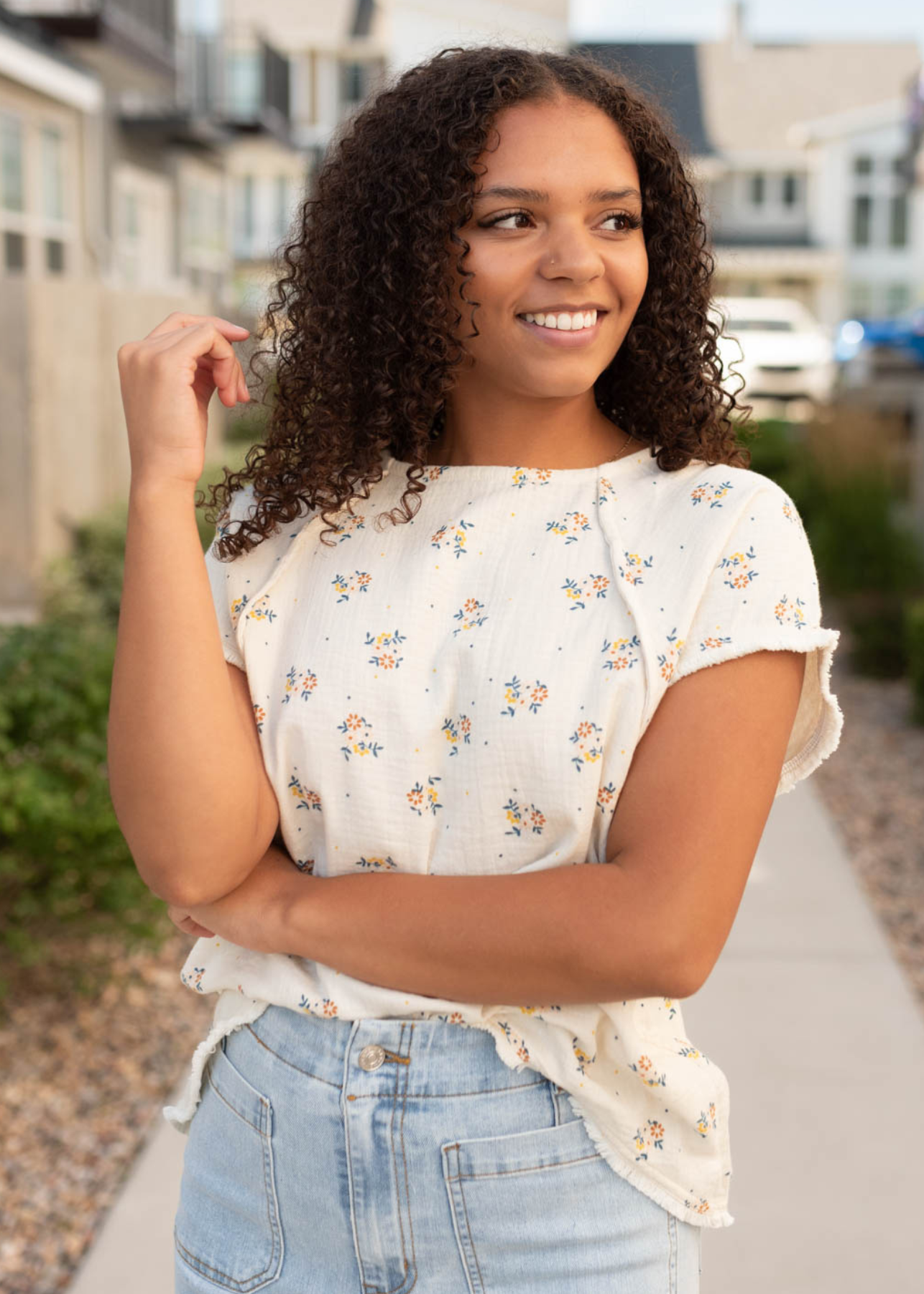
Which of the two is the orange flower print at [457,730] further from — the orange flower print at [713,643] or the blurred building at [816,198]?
the blurred building at [816,198]

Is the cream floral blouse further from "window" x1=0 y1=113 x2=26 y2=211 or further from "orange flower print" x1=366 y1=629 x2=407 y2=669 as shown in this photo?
"window" x1=0 y1=113 x2=26 y2=211

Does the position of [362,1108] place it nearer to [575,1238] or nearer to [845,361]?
[575,1238]

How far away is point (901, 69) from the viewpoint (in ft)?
135

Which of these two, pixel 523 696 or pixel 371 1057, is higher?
pixel 523 696

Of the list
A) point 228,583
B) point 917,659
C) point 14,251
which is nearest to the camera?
point 228,583

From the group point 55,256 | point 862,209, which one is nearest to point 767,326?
point 862,209

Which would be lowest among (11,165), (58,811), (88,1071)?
(88,1071)

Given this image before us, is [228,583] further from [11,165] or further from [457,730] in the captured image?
[11,165]

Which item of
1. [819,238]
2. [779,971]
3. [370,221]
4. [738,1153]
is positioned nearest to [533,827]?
[370,221]

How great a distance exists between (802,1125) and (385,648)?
2341mm

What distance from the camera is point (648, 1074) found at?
1.37 meters

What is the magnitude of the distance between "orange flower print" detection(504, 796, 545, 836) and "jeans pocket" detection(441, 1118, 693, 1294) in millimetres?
285

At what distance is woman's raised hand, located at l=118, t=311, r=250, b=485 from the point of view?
4.63ft

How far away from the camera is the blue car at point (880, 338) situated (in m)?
20.8
